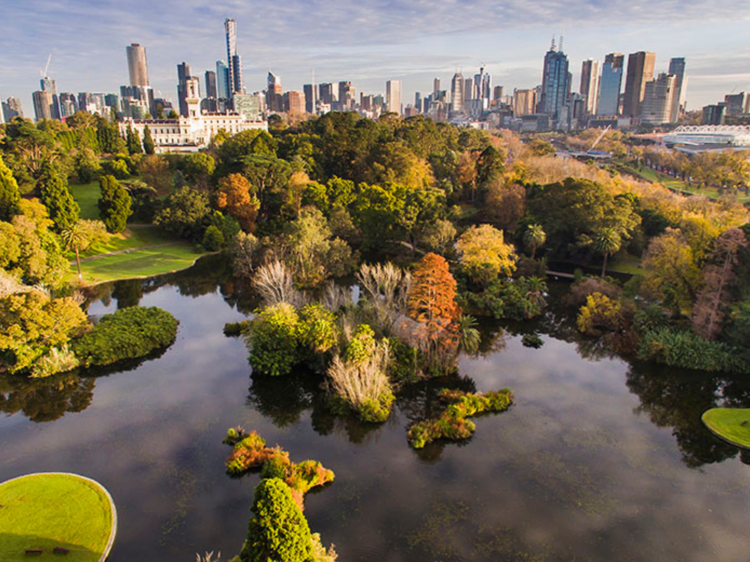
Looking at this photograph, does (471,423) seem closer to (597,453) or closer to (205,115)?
(597,453)

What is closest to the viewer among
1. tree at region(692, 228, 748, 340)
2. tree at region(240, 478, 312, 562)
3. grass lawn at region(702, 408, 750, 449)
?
tree at region(240, 478, 312, 562)

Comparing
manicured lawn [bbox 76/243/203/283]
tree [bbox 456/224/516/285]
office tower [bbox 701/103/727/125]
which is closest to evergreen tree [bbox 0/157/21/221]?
manicured lawn [bbox 76/243/203/283]

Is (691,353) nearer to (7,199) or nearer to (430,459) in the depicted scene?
(430,459)

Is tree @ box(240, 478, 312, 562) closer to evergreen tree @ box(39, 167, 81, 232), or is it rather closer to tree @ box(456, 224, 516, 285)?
tree @ box(456, 224, 516, 285)

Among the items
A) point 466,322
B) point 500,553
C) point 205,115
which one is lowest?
point 500,553

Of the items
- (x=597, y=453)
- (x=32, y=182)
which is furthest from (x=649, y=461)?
(x=32, y=182)

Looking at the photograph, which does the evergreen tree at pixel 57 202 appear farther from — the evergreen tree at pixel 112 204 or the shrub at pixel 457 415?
the shrub at pixel 457 415

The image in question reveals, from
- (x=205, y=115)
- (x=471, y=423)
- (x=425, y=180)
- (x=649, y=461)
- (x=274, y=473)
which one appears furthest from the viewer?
(x=205, y=115)
